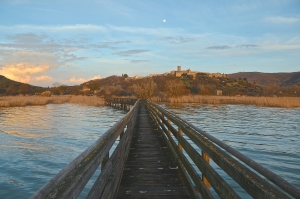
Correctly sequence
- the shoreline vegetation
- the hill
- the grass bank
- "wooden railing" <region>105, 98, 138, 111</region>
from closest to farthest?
1. the grass bank
2. "wooden railing" <region>105, 98, 138, 111</region>
3. the shoreline vegetation
4. the hill

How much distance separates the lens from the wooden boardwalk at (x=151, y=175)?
204 inches

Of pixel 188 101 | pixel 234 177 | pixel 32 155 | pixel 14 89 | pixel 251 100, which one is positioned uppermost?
pixel 14 89

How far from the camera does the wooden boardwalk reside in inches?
204

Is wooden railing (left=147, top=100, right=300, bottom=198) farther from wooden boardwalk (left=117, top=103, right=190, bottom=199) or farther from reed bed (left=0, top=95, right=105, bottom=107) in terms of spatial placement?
reed bed (left=0, top=95, right=105, bottom=107)

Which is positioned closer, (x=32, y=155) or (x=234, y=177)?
(x=234, y=177)

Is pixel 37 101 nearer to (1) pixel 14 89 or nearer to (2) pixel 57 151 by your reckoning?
(2) pixel 57 151

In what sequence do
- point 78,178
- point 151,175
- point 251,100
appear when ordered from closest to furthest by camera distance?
1. point 78,178
2. point 151,175
3. point 251,100

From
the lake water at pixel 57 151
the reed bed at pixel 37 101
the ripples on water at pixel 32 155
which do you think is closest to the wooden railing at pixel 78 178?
the lake water at pixel 57 151

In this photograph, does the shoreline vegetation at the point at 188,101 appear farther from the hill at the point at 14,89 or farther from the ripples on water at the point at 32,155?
→ the hill at the point at 14,89

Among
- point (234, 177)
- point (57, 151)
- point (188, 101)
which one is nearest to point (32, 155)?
point (57, 151)

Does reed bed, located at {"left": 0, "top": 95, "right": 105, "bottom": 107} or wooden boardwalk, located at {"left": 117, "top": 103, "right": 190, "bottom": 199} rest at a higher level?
reed bed, located at {"left": 0, "top": 95, "right": 105, "bottom": 107}

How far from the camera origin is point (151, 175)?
6.39 m

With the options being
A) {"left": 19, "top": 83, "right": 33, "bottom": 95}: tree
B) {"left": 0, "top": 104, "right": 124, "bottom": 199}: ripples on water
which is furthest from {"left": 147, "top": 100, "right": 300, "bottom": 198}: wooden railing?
{"left": 19, "top": 83, "right": 33, "bottom": 95}: tree

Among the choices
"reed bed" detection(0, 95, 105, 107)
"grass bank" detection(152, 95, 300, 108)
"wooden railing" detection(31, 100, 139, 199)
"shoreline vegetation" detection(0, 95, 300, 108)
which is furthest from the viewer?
"reed bed" detection(0, 95, 105, 107)
